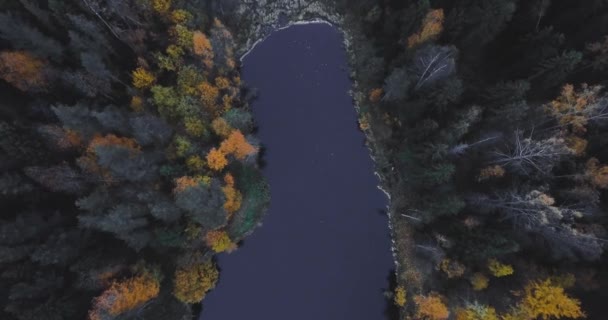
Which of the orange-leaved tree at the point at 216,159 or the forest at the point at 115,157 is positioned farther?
the orange-leaved tree at the point at 216,159

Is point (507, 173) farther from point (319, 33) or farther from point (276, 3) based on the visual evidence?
point (276, 3)

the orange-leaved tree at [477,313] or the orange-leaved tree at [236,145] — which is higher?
the orange-leaved tree at [236,145]

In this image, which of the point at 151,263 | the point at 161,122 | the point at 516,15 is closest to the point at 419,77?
the point at 516,15

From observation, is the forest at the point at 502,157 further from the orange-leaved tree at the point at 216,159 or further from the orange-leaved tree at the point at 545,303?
the orange-leaved tree at the point at 216,159

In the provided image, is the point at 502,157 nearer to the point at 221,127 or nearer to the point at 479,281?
the point at 479,281

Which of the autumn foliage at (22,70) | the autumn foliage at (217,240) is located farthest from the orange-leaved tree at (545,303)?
the autumn foliage at (22,70)

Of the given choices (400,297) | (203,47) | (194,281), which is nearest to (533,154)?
(400,297)
